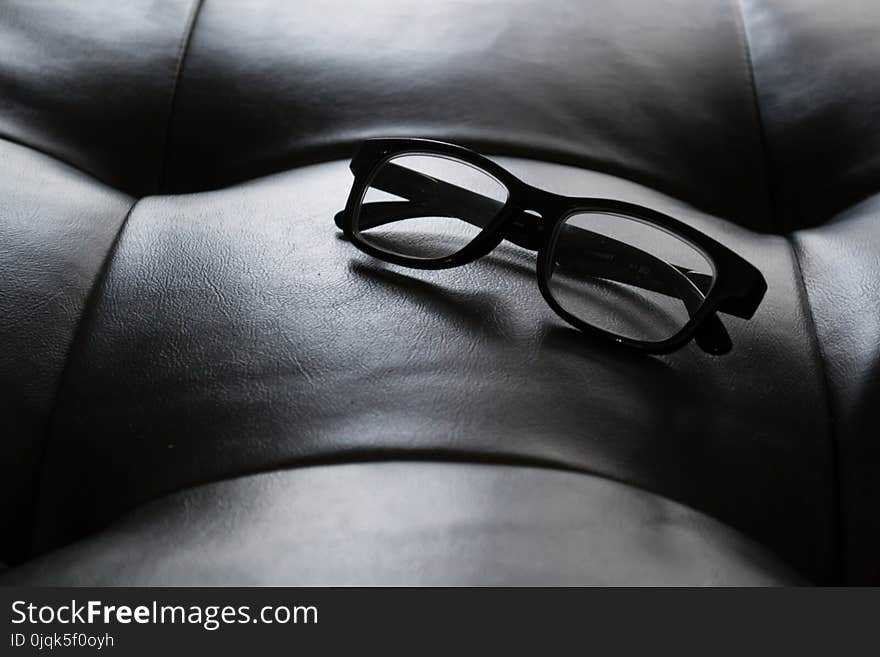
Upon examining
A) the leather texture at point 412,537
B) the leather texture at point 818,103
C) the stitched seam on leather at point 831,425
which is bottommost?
the stitched seam on leather at point 831,425

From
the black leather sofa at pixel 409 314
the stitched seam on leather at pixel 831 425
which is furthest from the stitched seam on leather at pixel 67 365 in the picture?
the stitched seam on leather at pixel 831 425

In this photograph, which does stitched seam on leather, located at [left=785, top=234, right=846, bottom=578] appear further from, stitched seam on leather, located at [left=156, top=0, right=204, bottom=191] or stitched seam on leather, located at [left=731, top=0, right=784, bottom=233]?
stitched seam on leather, located at [left=156, top=0, right=204, bottom=191]

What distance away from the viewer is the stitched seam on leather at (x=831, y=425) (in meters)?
0.39

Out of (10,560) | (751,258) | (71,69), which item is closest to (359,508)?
(10,560)

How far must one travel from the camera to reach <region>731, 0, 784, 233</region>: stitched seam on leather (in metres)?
0.57

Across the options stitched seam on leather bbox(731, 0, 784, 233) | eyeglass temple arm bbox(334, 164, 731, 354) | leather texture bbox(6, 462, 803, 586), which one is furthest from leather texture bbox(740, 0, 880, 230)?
leather texture bbox(6, 462, 803, 586)

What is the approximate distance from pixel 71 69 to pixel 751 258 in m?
0.39

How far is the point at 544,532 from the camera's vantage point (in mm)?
334

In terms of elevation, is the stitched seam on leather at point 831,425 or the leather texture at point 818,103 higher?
the leather texture at point 818,103

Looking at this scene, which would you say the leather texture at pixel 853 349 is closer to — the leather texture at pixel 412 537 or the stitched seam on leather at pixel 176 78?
the leather texture at pixel 412 537

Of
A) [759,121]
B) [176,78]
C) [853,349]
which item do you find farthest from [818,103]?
[176,78]

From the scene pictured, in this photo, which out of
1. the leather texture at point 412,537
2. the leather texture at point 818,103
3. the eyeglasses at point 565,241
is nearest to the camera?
the leather texture at point 412,537

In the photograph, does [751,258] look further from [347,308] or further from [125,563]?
[125,563]

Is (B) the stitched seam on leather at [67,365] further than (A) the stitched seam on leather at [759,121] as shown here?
No
